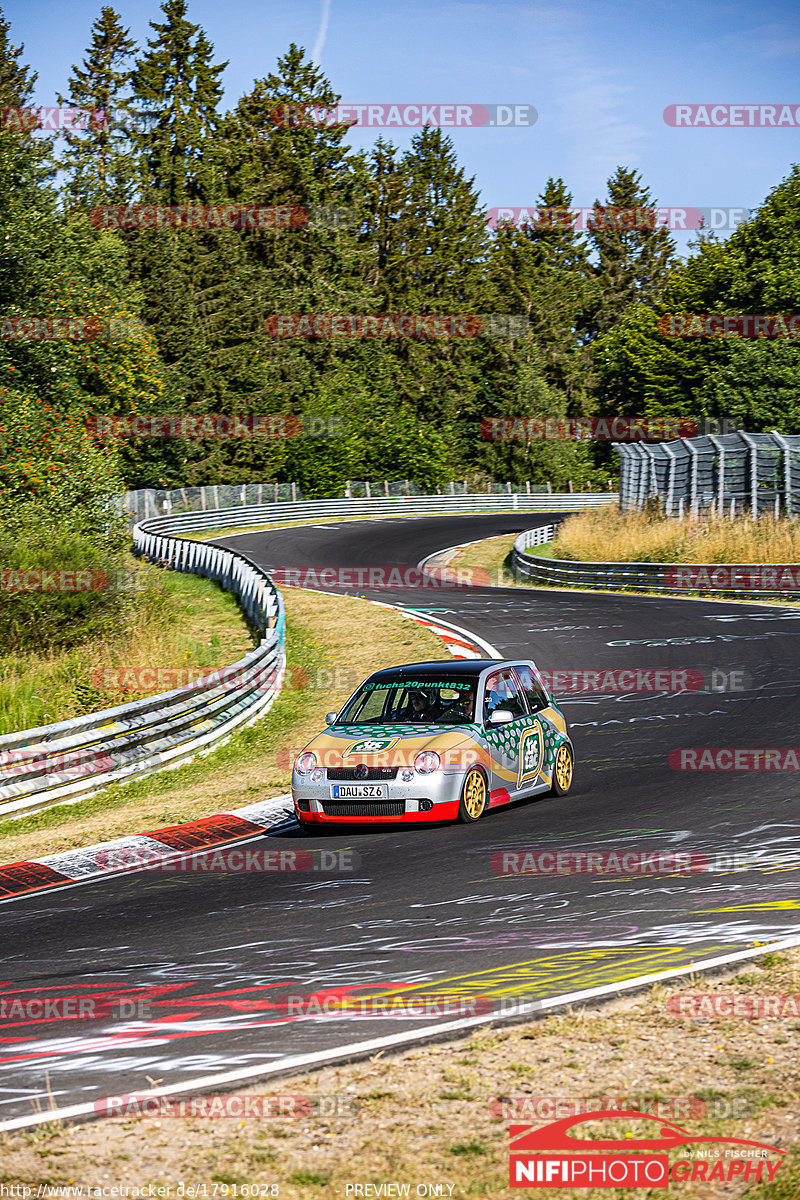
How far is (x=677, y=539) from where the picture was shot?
3475 cm

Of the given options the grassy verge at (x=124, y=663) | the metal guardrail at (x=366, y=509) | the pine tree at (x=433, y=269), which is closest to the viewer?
the grassy verge at (x=124, y=663)

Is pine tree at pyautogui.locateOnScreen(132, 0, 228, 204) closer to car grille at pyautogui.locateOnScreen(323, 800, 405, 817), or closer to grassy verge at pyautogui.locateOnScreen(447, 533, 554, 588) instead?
grassy verge at pyautogui.locateOnScreen(447, 533, 554, 588)

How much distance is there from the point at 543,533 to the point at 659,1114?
1688 inches

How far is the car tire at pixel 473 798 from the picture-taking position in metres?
10.9

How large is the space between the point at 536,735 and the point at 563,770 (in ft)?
2.25

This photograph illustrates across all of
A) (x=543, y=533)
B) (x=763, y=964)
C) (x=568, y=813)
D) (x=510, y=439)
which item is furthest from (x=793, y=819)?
(x=510, y=439)

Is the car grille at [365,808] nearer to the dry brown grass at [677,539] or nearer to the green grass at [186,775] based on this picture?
the green grass at [186,775]

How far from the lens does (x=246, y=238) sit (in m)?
83.1

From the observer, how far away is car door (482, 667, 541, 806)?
1146 cm

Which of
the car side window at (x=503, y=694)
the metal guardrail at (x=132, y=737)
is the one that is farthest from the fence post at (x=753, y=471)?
the car side window at (x=503, y=694)

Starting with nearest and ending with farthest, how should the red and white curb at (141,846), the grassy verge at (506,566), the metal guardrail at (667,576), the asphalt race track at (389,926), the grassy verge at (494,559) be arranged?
the asphalt race track at (389,926) → the red and white curb at (141,846) → the metal guardrail at (667,576) → the grassy verge at (506,566) → the grassy verge at (494,559)

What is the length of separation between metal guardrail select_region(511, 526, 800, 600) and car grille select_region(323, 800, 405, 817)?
19.5 meters

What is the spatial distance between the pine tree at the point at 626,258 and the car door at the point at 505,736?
99573mm

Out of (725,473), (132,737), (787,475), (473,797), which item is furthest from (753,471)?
(473,797)
